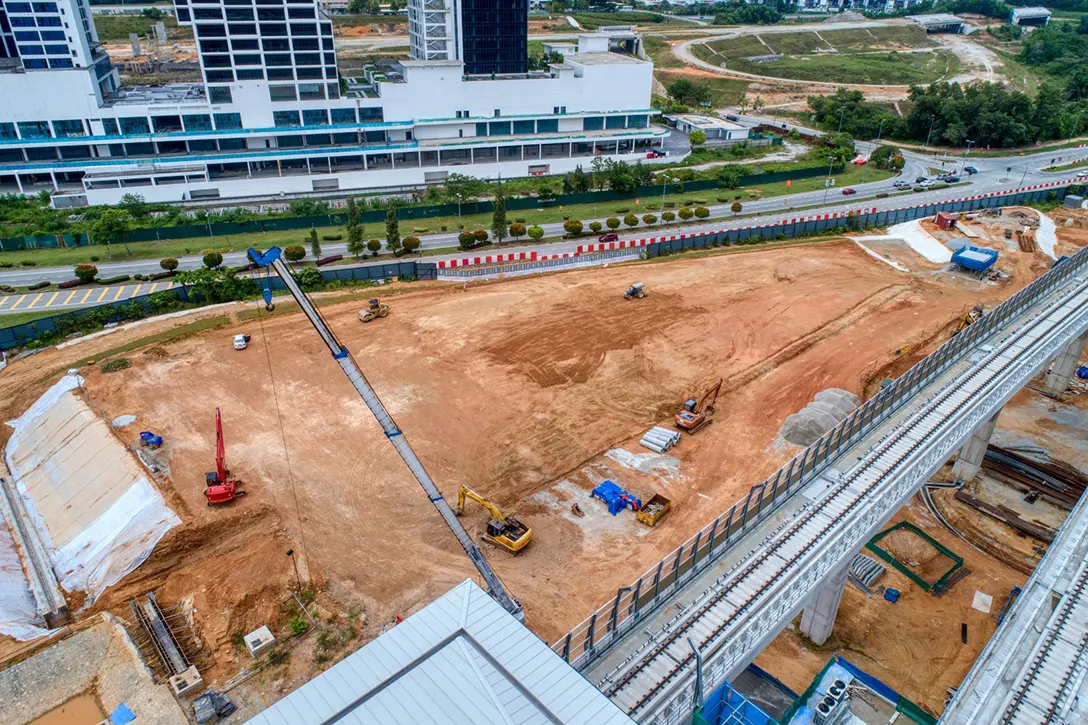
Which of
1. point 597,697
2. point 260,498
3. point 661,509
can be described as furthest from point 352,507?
point 597,697

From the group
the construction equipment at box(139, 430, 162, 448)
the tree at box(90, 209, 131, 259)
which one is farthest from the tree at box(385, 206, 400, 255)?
the construction equipment at box(139, 430, 162, 448)

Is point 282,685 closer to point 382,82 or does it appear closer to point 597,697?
point 597,697

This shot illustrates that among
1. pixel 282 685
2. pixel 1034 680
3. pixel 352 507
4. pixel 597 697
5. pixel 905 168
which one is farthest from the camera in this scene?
pixel 905 168

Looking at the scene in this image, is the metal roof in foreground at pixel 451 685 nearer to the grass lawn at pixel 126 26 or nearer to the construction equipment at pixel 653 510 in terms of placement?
the construction equipment at pixel 653 510

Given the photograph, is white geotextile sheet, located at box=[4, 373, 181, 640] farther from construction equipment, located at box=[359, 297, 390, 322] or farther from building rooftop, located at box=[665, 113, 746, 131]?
building rooftop, located at box=[665, 113, 746, 131]

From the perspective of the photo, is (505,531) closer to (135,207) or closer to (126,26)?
(135,207)

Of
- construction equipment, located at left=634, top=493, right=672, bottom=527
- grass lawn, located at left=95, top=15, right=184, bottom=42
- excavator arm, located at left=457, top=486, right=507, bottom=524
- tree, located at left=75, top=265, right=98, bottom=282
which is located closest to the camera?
excavator arm, located at left=457, top=486, right=507, bottom=524

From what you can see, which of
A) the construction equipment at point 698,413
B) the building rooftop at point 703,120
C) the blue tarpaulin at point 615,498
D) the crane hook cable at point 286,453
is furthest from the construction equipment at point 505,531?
the building rooftop at point 703,120
